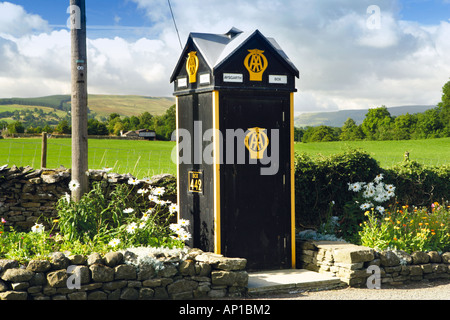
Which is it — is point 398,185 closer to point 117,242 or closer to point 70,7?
point 117,242

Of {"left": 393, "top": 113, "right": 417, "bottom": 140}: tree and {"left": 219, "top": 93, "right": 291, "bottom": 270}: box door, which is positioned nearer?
{"left": 219, "top": 93, "right": 291, "bottom": 270}: box door

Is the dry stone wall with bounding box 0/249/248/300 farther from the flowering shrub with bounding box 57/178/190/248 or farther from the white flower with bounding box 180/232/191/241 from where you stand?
the flowering shrub with bounding box 57/178/190/248

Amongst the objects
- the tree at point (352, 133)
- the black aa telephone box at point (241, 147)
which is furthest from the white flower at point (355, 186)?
the tree at point (352, 133)

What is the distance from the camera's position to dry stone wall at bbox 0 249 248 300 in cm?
557

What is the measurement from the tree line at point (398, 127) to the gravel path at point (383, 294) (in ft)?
142

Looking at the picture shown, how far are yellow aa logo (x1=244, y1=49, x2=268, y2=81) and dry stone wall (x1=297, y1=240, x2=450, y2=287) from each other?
2689mm

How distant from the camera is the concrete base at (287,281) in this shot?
6.51 m

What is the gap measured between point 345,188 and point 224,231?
10.2 ft

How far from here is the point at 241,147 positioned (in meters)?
7.05

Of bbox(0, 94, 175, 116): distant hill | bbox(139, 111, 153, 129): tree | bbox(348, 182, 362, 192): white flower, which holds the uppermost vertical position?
bbox(0, 94, 175, 116): distant hill

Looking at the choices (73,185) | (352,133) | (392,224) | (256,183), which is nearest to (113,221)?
(73,185)

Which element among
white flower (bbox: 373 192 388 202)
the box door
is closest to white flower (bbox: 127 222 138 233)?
the box door

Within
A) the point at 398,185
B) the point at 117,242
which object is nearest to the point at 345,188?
the point at 398,185
